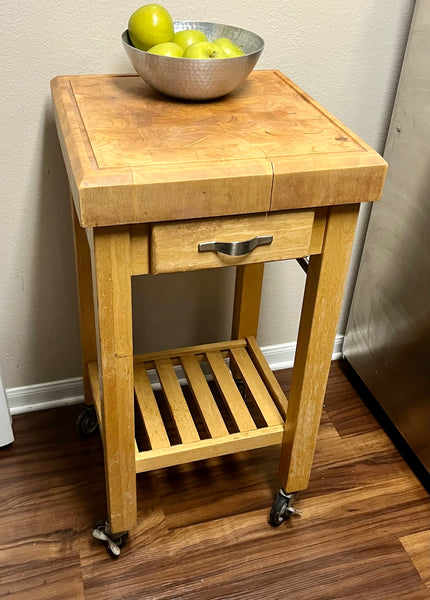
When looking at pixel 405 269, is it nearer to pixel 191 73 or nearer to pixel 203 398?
pixel 203 398

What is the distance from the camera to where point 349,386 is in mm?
1769

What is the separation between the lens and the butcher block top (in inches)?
34.8

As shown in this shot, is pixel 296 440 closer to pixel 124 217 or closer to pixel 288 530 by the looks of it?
pixel 288 530

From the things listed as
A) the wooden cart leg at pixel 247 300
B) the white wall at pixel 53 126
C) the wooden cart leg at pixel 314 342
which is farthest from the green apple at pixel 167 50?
the wooden cart leg at pixel 247 300

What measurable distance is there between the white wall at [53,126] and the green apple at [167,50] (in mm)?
244

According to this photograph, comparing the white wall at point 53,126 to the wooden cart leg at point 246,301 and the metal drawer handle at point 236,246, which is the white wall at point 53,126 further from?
the metal drawer handle at point 236,246

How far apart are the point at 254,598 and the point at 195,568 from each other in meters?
0.13

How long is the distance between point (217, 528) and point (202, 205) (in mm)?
770

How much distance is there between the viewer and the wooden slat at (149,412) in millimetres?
1277

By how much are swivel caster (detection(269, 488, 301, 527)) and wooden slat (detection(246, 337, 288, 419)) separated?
17cm

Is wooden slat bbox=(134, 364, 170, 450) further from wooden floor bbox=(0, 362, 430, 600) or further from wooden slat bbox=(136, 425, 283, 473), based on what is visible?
wooden floor bbox=(0, 362, 430, 600)

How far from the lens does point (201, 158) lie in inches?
36.6

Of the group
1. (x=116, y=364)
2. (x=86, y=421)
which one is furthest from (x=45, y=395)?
(x=116, y=364)

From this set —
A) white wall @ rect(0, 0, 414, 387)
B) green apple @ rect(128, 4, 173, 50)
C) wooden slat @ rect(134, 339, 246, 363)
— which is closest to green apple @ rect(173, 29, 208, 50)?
green apple @ rect(128, 4, 173, 50)
